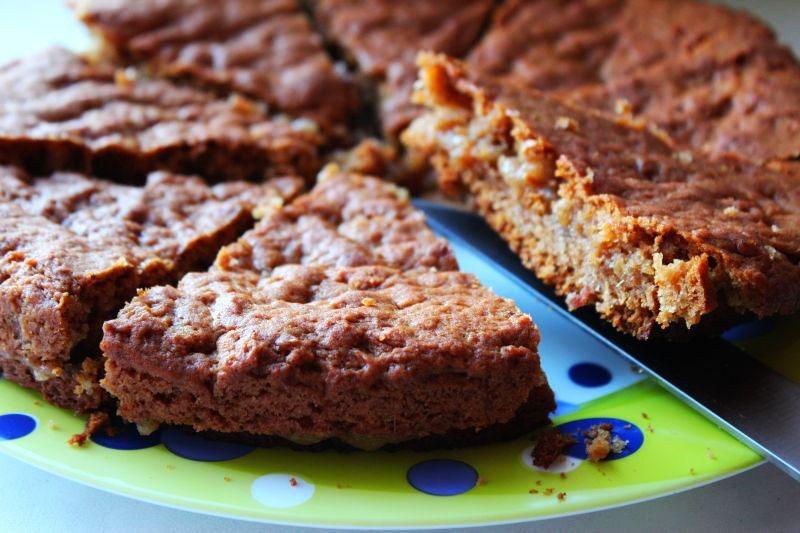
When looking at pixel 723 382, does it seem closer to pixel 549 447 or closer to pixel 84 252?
pixel 549 447

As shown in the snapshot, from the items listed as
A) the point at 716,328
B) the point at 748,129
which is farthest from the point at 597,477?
the point at 748,129

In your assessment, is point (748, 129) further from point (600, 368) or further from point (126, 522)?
point (126, 522)

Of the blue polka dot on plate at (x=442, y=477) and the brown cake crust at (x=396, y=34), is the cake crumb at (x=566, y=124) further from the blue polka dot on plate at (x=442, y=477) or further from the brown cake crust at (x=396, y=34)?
the blue polka dot on plate at (x=442, y=477)

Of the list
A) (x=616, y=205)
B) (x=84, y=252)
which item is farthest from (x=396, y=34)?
(x=84, y=252)

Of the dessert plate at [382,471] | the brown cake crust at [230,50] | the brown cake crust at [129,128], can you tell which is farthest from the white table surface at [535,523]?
the brown cake crust at [230,50]

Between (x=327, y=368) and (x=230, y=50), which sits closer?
(x=327, y=368)
